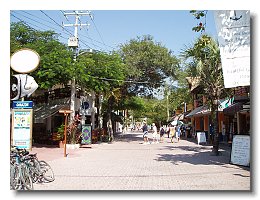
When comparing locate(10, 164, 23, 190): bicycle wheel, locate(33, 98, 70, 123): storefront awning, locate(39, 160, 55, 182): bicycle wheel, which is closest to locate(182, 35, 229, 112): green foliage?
locate(39, 160, 55, 182): bicycle wheel

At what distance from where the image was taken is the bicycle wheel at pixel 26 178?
25.0ft

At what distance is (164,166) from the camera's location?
11.6 metres

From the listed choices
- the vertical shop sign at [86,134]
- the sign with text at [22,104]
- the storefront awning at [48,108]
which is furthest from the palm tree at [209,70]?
the storefront awning at [48,108]

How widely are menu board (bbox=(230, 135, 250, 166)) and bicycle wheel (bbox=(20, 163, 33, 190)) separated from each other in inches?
275

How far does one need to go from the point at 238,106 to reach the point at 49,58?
9.41 m

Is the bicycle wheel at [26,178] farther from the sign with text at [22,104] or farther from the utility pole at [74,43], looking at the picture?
the utility pole at [74,43]

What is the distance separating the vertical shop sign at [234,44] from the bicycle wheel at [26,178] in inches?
203

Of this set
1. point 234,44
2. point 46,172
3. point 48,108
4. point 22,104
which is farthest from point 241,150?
point 48,108

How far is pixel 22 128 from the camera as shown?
8211mm

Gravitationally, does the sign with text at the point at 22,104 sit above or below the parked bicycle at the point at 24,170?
above

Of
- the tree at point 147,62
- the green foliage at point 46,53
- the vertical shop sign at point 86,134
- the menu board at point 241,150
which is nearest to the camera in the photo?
the menu board at point 241,150

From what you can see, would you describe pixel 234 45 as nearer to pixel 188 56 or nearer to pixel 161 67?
pixel 188 56

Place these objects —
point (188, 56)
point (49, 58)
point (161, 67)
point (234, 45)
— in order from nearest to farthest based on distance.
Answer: point (234, 45)
point (188, 56)
point (49, 58)
point (161, 67)
